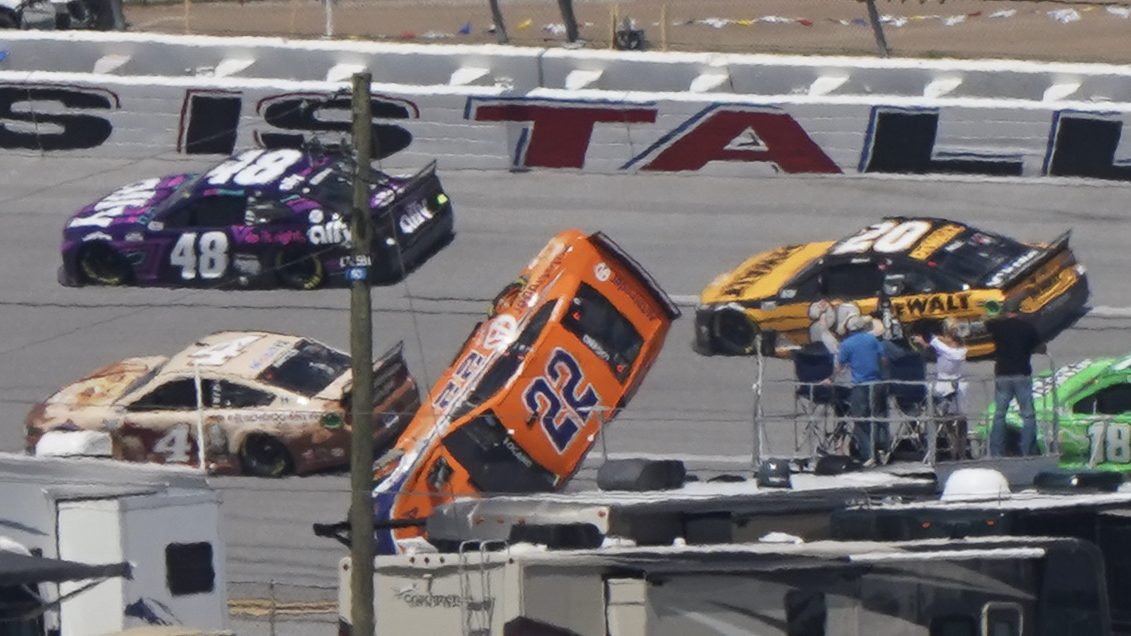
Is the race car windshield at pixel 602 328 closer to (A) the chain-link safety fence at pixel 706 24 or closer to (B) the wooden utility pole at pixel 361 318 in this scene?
(B) the wooden utility pole at pixel 361 318

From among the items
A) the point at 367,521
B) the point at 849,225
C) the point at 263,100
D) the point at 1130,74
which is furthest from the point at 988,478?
the point at 263,100


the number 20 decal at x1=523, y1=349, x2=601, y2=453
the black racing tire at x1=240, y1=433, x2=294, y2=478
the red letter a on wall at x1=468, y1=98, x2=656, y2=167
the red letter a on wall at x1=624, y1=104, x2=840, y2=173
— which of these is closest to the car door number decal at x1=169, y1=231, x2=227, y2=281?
the red letter a on wall at x1=468, y1=98, x2=656, y2=167

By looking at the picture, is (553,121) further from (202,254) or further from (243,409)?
(243,409)

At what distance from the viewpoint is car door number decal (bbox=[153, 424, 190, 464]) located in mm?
22219

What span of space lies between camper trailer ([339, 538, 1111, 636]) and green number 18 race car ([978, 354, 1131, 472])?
563 centimetres

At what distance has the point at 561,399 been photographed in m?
20.2

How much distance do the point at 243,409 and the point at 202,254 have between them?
509 centimetres

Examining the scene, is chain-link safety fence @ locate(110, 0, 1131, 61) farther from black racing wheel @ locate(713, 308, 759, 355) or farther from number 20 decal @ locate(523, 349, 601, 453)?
number 20 decal @ locate(523, 349, 601, 453)

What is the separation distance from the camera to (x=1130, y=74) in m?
28.1

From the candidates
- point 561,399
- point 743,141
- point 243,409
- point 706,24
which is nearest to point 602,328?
point 561,399

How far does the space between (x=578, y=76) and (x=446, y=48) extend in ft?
6.19

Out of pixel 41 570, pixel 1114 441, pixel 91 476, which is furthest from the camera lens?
pixel 1114 441

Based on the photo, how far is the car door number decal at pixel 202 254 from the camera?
87.6 ft

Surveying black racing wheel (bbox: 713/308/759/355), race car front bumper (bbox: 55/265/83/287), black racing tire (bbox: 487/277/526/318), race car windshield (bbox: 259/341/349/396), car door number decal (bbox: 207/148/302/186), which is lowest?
race car front bumper (bbox: 55/265/83/287)
